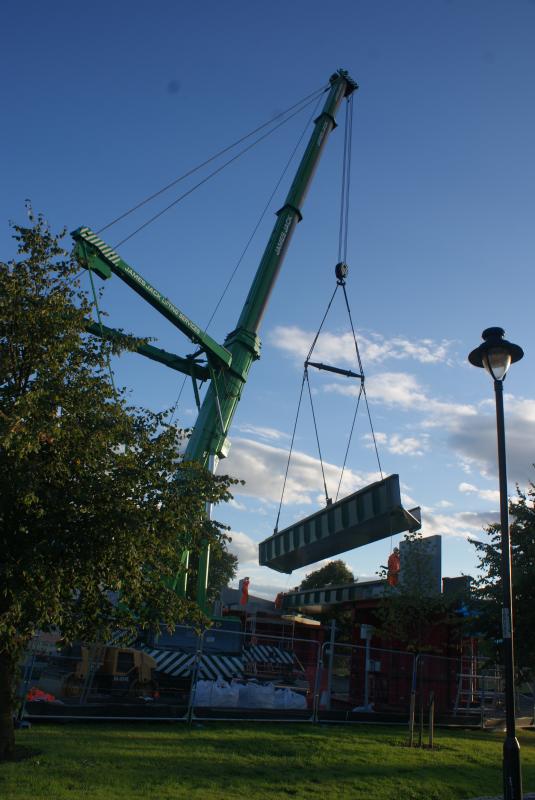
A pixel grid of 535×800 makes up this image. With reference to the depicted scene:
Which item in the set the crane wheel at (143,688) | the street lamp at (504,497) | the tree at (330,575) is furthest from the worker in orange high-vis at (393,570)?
the tree at (330,575)

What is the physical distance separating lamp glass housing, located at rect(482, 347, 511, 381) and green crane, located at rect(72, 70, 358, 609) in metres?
12.5

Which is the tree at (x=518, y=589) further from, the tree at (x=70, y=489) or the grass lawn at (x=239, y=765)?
the tree at (x=70, y=489)

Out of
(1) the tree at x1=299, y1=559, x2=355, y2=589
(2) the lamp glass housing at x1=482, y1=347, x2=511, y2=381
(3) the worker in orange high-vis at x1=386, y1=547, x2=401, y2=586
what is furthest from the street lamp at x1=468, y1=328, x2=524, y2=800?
(1) the tree at x1=299, y1=559, x2=355, y2=589

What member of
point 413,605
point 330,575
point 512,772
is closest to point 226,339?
point 413,605

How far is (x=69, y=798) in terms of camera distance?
7.48 metres

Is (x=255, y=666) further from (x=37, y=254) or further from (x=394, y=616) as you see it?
(x=37, y=254)

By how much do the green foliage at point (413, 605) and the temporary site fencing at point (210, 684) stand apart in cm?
71

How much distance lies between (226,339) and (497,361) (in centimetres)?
1570

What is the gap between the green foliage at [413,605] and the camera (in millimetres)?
17562

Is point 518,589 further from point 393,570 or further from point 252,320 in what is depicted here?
point 252,320

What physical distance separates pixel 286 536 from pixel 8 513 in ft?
31.0

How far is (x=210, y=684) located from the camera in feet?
51.0

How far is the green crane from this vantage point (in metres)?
20.5

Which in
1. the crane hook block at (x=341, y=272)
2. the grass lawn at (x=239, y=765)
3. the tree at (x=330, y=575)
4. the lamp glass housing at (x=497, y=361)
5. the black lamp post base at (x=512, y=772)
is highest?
the crane hook block at (x=341, y=272)
